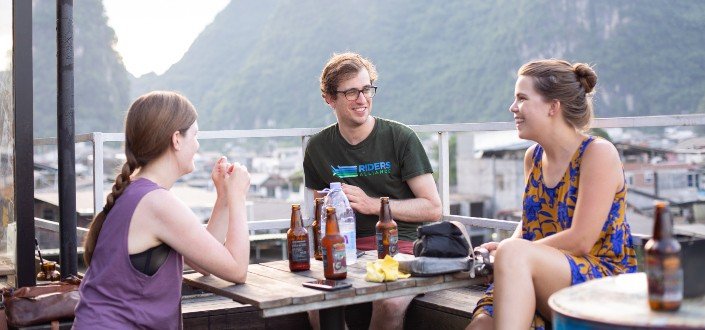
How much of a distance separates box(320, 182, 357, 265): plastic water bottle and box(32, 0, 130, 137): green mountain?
65808mm

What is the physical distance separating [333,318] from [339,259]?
0.98 feet

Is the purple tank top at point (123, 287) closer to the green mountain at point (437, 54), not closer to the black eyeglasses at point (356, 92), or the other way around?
the black eyeglasses at point (356, 92)

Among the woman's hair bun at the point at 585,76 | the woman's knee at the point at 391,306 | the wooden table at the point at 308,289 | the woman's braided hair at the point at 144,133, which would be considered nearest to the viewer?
the wooden table at the point at 308,289

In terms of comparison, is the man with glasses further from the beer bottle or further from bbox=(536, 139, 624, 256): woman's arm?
the beer bottle

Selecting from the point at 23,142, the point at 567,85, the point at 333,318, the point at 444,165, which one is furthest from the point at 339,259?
the point at 444,165

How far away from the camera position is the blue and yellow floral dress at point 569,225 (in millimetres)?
2383

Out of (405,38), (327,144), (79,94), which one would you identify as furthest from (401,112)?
(327,144)

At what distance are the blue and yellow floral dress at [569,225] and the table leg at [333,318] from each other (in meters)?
0.41

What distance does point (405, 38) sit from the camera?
79.6 meters

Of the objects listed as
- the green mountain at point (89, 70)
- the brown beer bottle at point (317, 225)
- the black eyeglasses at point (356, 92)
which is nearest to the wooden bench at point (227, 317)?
the brown beer bottle at point (317, 225)

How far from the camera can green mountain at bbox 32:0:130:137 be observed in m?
66.5

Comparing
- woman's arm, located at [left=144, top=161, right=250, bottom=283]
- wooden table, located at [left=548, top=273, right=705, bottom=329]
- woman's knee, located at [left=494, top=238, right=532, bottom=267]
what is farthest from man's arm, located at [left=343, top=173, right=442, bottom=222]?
wooden table, located at [left=548, top=273, right=705, bottom=329]

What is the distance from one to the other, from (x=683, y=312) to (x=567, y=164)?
42.0 inches

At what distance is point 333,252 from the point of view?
2.32 metres
